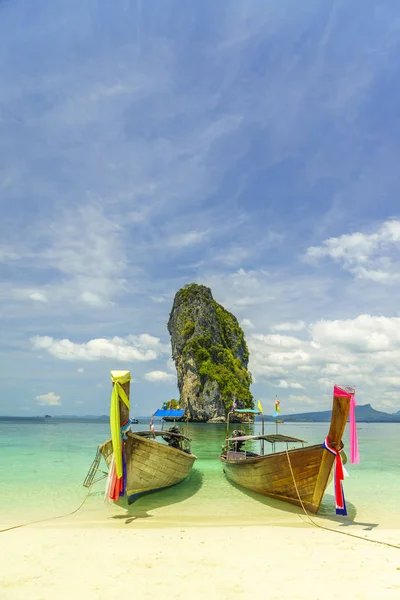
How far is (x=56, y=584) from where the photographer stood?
559 centimetres

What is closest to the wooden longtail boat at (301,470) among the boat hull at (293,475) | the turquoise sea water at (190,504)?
the boat hull at (293,475)

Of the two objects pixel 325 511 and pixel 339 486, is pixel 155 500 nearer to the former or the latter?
pixel 325 511

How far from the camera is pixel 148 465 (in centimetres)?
1132

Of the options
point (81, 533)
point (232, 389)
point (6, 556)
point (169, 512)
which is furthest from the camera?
point (232, 389)

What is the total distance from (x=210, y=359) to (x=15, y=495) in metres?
70.6

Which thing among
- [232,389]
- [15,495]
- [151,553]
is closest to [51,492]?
[15,495]

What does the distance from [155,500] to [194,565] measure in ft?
20.3

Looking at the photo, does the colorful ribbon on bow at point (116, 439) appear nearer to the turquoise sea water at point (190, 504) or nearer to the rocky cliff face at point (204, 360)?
the turquoise sea water at point (190, 504)

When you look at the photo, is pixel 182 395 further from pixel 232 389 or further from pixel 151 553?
pixel 151 553

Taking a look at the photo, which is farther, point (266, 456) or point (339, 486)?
point (266, 456)

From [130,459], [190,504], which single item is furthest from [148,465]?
[190,504]

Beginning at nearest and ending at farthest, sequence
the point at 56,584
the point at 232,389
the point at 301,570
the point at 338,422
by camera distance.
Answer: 1. the point at 56,584
2. the point at 301,570
3. the point at 338,422
4. the point at 232,389

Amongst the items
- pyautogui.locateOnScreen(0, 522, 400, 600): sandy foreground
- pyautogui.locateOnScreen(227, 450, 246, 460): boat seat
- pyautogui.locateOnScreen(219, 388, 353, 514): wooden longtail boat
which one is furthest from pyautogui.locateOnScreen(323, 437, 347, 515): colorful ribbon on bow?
pyautogui.locateOnScreen(227, 450, 246, 460): boat seat

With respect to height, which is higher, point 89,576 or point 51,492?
point 89,576
